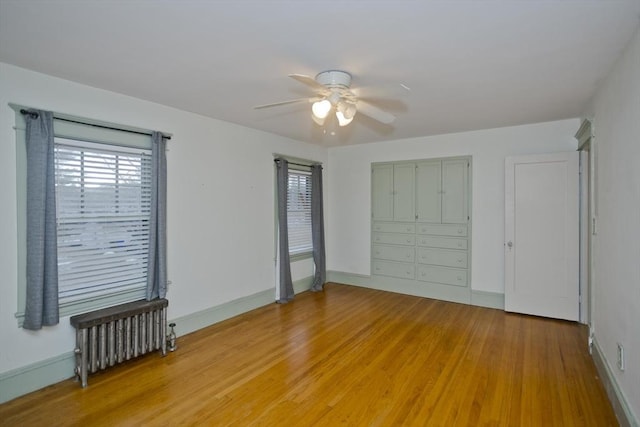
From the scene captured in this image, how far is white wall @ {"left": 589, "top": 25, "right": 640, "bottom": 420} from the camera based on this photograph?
2.08 m

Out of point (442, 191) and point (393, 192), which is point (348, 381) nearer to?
point (442, 191)

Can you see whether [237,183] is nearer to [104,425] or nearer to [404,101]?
[404,101]

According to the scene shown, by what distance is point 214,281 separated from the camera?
416cm

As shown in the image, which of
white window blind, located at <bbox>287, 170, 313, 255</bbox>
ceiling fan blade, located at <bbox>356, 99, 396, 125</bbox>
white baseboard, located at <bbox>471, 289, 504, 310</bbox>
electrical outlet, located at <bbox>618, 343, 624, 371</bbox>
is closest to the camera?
electrical outlet, located at <bbox>618, 343, 624, 371</bbox>

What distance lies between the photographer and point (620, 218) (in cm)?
237

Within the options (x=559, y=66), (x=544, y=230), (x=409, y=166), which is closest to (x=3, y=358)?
(x=559, y=66)

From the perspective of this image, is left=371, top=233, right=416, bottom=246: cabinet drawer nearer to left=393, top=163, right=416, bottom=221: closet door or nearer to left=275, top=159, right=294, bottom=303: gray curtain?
left=393, top=163, right=416, bottom=221: closet door

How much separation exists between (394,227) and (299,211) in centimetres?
165

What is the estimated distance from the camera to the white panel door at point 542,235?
4.14 metres

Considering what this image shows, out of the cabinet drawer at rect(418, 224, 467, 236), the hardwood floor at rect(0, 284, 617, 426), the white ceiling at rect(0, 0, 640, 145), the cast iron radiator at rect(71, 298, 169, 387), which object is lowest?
the hardwood floor at rect(0, 284, 617, 426)

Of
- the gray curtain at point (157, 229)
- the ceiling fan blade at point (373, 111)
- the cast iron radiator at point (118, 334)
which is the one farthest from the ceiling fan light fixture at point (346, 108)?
the cast iron radiator at point (118, 334)

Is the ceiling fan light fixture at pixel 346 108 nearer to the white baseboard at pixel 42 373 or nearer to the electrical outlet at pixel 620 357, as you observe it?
the electrical outlet at pixel 620 357

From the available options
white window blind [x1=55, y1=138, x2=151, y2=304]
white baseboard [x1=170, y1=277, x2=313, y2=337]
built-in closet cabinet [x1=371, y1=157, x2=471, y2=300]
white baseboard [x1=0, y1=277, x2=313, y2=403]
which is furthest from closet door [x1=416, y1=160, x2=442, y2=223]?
white window blind [x1=55, y1=138, x2=151, y2=304]

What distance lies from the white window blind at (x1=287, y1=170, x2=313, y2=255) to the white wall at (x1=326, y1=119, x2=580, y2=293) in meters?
0.73
